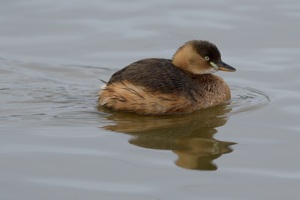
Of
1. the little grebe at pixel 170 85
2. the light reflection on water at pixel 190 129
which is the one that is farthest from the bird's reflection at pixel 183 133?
the little grebe at pixel 170 85

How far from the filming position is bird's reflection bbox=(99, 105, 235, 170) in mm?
8172

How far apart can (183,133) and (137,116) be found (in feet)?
2.93

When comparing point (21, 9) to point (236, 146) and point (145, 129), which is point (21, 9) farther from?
point (236, 146)

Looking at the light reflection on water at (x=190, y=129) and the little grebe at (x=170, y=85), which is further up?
the little grebe at (x=170, y=85)

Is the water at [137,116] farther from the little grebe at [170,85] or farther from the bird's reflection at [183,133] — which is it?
the little grebe at [170,85]

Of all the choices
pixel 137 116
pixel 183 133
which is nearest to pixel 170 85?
pixel 137 116

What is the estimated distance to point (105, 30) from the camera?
42.7 feet

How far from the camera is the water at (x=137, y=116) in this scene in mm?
7410

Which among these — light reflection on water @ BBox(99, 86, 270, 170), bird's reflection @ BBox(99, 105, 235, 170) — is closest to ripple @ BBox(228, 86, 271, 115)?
light reflection on water @ BBox(99, 86, 270, 170)

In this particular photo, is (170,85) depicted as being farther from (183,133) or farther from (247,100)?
(247,100)

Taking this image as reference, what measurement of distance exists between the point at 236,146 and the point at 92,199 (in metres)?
1.98

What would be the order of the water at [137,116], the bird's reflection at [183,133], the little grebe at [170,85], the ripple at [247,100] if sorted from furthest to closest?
the ripple at [247,100] < the little grebe at [170,85] < the bird's reflection at [183,133] < the water at [137,116]

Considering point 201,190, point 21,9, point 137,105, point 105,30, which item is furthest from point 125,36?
point 201,190

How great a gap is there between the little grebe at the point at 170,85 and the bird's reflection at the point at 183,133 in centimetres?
12
